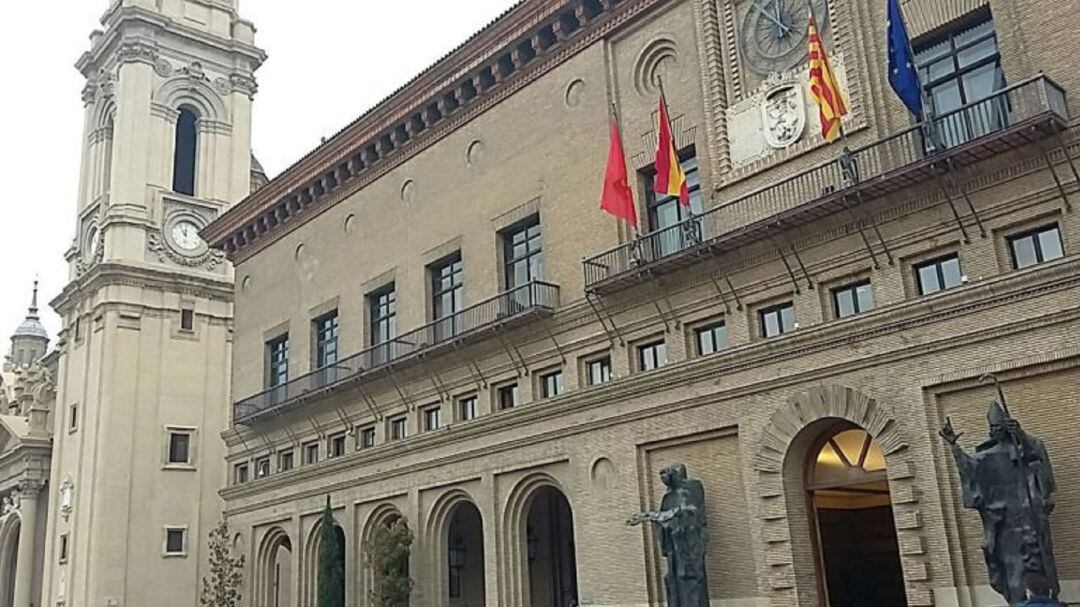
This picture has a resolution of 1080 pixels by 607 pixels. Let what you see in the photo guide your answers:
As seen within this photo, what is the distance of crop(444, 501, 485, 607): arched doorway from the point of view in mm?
29406

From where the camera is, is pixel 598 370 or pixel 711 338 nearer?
pixel 711 338

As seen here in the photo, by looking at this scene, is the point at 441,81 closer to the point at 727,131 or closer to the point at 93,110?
the point at 727,131

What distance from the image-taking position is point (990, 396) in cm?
1712

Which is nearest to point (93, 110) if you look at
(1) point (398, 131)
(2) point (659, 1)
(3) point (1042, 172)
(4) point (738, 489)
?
(1) point (398, 131)

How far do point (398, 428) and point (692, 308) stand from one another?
1122 cm

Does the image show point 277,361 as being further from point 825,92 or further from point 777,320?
point 825,92

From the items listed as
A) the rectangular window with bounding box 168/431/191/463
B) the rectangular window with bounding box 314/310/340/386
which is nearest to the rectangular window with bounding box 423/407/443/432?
the rectangular window with bounding box 314/310/340/386

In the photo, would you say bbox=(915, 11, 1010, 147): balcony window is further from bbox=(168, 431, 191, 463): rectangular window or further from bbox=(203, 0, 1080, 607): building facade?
bbox=(168, 431, 191, 463): rectangular window

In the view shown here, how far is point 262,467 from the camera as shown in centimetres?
3569

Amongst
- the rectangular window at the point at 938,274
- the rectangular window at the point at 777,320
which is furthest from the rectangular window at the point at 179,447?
the rectangular window at the point at 938,274

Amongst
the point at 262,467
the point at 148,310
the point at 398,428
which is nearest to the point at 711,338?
the point at 398,428

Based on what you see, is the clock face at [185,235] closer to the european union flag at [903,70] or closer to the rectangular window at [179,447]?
the rectangular window at [179,447]

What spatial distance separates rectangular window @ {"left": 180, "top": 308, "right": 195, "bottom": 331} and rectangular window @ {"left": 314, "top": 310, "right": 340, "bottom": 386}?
48.7 feet

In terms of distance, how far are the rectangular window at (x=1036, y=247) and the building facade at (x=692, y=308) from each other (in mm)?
48
